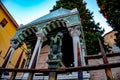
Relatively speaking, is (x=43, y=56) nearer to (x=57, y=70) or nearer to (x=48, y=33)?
(x=48, y=33)

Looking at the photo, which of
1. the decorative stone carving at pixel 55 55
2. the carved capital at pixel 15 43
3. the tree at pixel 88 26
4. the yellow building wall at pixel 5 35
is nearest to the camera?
the decorative stone carving at pixel 55 55

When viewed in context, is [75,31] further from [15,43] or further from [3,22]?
[3,22]

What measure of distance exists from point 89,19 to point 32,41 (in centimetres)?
692

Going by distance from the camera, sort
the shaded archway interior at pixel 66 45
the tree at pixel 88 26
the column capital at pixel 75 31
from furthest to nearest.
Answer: the tree at pixel 88 26
the shaded archway interior at pixel 66 45
the column capital at pixel 75 31

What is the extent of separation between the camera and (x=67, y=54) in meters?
11.9

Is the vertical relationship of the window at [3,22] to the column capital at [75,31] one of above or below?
above

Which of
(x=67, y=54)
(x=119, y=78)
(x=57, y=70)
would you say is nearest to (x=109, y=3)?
(x=67, y=54)

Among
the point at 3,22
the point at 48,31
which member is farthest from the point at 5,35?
the point at 48,31

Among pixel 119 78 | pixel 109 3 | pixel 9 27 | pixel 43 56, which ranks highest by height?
pixel 9 27

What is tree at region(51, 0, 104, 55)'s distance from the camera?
12.7 metres

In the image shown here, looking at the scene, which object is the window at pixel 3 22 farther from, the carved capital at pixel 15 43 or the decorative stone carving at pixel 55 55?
the decorative stone carving at pixel 55 55

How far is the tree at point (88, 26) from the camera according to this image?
1273cm

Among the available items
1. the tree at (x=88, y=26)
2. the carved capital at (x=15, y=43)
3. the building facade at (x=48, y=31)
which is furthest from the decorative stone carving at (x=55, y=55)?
the tree at (x=88, y=26)

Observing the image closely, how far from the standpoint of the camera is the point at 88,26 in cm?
1503
